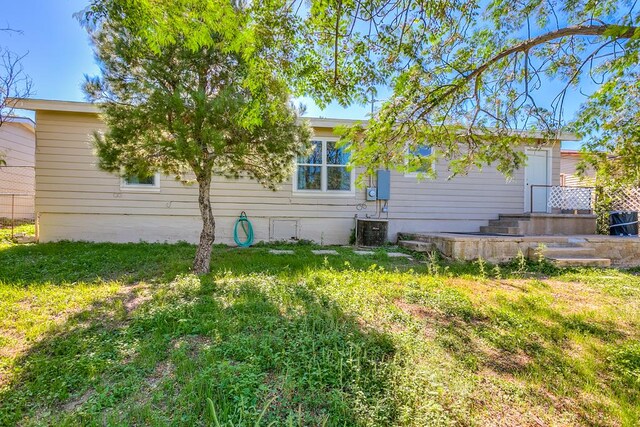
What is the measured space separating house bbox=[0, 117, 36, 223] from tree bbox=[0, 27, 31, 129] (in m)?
5.01

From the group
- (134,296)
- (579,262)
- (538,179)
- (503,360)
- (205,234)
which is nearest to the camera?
(503,360)

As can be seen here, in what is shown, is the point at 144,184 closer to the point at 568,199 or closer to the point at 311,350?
the point at 311,350

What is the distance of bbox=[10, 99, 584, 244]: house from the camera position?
721 centimetres

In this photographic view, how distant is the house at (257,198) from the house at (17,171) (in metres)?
5.24

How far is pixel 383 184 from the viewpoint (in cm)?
829

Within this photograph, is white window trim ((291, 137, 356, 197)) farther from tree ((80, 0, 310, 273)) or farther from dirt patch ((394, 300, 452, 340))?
dirt patch ((394, 300, 452, 340))

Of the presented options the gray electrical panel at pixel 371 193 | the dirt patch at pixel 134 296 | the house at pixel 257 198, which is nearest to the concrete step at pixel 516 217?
the house at pixel 257 198

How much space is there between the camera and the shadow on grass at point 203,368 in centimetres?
177

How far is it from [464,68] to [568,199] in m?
7.69

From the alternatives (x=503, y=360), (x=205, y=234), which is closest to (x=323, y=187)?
(x=205, y=234)

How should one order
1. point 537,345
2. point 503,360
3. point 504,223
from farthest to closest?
point 504,223
point 537,345
point 503,360

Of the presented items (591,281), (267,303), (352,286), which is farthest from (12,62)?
(591,281)

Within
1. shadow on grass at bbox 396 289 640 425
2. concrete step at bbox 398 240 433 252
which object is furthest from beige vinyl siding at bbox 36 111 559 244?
shadow on grass at bbox 396 289 640 425

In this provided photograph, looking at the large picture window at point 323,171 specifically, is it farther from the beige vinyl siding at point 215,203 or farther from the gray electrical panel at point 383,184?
the gray electrical panel at point 383,184
